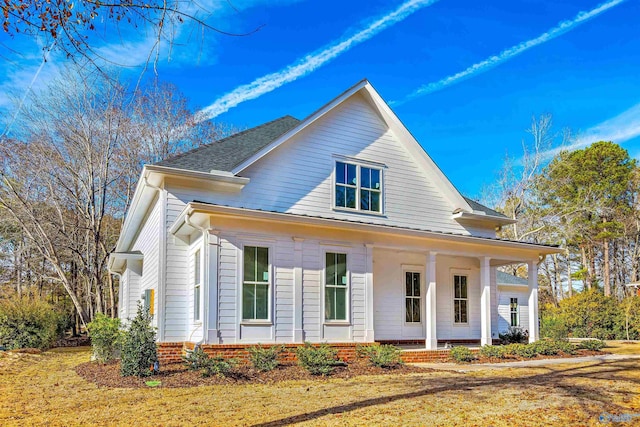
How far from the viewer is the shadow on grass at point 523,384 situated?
708 cm

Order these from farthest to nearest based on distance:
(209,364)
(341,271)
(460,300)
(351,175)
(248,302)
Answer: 1. (460,300)
2. (351,175)
3. (341,271)
4. (248,302)
5. (209,364)

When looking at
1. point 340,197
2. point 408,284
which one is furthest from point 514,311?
point 340,197

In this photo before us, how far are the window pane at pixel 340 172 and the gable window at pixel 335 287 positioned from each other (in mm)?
2690

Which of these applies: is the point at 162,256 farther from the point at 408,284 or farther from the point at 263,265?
the point at 408,284

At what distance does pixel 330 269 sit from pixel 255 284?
6.76ft

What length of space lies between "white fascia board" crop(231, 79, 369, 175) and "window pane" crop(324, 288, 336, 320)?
375 centimetres

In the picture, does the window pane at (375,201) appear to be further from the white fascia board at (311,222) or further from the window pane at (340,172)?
the white fascia board at (311,222)

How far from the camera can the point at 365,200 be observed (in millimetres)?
16078

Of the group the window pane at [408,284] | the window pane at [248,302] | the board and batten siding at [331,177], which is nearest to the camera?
the window pane at [248,302]

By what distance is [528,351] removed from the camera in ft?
46.7

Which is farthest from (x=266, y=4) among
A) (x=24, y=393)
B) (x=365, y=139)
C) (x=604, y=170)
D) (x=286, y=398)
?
(x=604, y=170)

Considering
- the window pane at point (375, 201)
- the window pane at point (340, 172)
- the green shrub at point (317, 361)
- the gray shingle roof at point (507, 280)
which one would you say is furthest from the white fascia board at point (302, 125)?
the gray shingle roof at point (507, 280)

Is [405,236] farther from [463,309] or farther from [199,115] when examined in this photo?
[199,115]

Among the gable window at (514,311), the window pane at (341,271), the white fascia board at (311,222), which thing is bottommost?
the gable window at (514,311)
